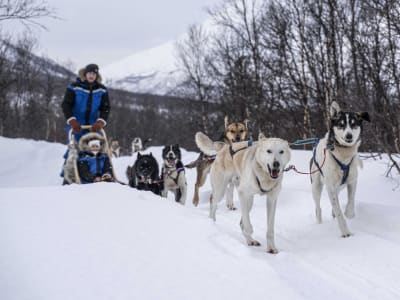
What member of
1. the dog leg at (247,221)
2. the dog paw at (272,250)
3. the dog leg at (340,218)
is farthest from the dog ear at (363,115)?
the dog paw at (272,250)

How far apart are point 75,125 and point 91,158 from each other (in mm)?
581

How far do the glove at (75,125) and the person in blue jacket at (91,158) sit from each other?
15 cm

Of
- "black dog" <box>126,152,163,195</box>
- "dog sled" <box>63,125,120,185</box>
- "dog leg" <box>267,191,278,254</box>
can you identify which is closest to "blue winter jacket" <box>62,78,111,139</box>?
"dog sled" <box>63,125,120,185</box>

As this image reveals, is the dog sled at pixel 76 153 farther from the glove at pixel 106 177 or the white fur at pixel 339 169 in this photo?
the white fur at pixel 339 169

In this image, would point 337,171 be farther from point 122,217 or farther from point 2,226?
point 2,226

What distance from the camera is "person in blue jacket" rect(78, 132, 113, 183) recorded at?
19.6 feet

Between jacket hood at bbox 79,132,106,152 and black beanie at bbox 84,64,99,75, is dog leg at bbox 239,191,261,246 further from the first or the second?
black beanie at bbox 84,64,99,75

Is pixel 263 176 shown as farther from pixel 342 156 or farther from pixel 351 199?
pixel 351 199

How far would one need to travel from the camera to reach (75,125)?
5.79m

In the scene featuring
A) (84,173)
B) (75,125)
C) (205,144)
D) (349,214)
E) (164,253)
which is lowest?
(349,214)

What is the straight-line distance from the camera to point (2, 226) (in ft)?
8.82

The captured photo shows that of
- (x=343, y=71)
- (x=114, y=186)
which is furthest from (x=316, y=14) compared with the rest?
(x=114, y=186)

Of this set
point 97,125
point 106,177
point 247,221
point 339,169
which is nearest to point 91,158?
point 106,177

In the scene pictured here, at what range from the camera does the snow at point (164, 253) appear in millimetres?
1995
